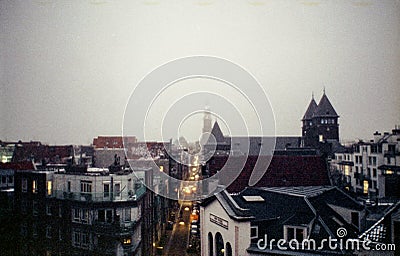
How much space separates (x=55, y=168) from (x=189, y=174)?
53.0 inches

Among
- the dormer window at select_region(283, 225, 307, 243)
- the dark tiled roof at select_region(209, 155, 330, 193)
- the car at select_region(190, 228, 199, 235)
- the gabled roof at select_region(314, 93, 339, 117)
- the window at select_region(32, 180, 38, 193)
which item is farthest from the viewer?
the car at select_region(190, 228, 199, 235)

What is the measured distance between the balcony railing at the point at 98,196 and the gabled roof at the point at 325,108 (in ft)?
6.48

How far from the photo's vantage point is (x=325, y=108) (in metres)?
3.93

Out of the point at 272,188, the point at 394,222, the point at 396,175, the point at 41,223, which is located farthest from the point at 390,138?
the point at 41,223

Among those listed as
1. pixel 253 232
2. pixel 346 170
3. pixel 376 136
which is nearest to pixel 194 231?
pixel 253 232

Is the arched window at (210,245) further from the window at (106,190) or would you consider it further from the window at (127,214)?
the window at (106,190)

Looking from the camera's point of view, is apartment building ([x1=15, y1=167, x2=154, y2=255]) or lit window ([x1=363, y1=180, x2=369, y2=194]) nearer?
apartment building ([x1=15, y1=167, x2=154, y2=255])

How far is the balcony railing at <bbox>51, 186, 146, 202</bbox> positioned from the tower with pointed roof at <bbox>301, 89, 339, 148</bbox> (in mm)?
1869

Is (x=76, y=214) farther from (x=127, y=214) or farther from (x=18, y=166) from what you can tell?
(x=18, y=166)

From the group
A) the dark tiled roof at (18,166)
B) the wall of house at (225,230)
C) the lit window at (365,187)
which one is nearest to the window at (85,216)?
the dark tiled roof at (18,166)

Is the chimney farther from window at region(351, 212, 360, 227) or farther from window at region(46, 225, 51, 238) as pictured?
window at region(46, 225, 51, 238)

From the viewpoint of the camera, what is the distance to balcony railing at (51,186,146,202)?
3.62 metres

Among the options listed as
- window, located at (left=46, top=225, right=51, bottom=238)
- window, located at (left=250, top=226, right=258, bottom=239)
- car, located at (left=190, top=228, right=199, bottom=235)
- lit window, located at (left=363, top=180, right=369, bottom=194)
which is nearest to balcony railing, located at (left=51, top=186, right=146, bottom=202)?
window, located at (left=46, top=225, right=51, bottom=238)

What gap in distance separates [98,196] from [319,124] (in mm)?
2236
